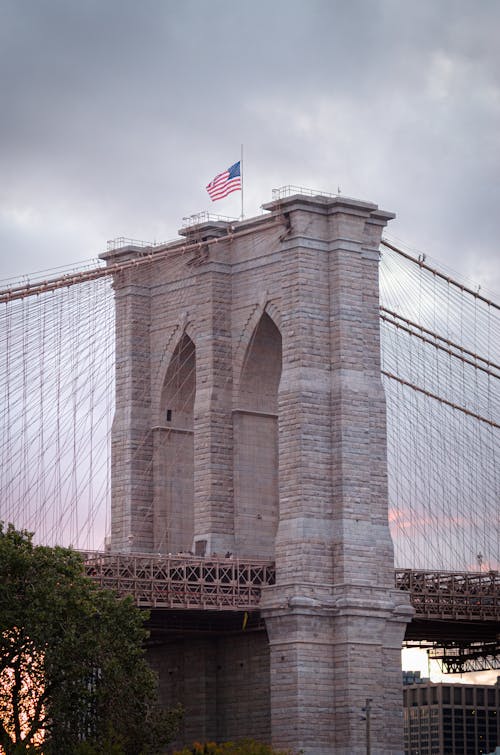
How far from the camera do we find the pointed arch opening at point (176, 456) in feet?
352

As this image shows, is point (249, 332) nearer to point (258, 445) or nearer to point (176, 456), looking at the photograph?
point (258, 445)

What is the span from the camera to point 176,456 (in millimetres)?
108375

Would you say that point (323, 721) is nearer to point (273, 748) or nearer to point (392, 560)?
point (273, 748)

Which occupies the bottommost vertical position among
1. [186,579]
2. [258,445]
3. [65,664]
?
[65,664]

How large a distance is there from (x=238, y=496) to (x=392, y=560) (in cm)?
879

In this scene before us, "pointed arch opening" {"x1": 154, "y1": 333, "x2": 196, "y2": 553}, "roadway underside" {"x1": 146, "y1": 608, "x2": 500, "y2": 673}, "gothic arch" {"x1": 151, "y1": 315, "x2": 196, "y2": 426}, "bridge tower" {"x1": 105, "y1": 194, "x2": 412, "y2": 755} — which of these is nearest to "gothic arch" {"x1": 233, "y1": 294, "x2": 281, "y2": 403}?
"bridge tower" {"x1": 105, "y1": 194, "x2": 412, "y2": 755}

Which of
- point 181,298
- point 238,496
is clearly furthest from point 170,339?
point 238,496

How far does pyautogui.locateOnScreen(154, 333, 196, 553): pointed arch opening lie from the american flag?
29.7 feet

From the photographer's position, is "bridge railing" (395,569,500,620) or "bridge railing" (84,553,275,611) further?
"bridge railing" (395,569,500,620)

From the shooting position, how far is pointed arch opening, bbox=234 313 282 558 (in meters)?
103

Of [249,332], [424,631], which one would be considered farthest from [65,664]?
[424,631]

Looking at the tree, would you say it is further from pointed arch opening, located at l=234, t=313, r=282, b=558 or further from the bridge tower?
pointed arch opening, located at l=234, t=313, r=282, b=558

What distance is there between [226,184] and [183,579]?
19581 millimetres

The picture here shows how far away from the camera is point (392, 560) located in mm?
99062
